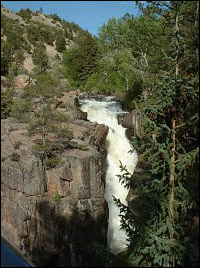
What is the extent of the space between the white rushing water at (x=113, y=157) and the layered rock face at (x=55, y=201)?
2.66m

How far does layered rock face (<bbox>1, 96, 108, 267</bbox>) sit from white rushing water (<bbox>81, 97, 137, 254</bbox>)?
8.72 feet

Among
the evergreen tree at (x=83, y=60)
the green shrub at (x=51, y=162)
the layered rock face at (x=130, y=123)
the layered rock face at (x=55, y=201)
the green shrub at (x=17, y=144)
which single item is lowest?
the layered rock face at (x=55, y=201)

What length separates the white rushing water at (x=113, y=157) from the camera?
1834 cm

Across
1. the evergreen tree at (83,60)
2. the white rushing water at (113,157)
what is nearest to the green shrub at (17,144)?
the white rushing water at (113,157)

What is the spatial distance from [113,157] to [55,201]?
8.77 metres

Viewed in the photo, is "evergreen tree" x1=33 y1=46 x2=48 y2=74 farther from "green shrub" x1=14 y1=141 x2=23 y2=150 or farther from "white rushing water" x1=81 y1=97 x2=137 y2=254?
"green shrub" x1=14 y1=141 x2=23 y2=150

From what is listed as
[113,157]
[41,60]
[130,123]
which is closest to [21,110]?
[113,157]

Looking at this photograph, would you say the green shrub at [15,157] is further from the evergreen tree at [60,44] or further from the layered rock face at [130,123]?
the evergreen tree at [60,44]

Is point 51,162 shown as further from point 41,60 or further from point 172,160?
point 41,60

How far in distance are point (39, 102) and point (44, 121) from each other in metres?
1.08

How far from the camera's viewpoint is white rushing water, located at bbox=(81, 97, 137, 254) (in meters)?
18.3

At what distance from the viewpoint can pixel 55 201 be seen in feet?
46.7

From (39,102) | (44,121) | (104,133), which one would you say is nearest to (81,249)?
(44,121)

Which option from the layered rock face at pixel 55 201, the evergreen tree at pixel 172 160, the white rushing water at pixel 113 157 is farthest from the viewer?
the white rushing water at pixel 113 157
